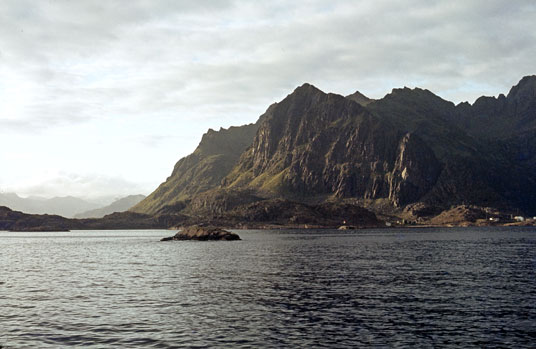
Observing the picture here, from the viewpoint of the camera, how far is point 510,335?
133ft

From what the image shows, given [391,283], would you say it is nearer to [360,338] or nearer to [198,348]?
[360,338]

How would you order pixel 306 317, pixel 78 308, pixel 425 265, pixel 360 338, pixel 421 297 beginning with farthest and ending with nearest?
pixel 425 265
pixel 421 297
pixel 78 308
pixel 306 317
pixel 360 338

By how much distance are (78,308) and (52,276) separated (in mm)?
36376

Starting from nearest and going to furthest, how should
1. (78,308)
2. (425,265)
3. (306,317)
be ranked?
(306,317), (78,308), (425,265)

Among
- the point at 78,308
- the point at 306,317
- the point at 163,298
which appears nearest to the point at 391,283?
the point at 306,317

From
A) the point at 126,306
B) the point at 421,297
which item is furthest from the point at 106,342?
the point at 421,297

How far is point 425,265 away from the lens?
323ft

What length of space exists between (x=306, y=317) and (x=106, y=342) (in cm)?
1903

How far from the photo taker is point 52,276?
85875 millimetres

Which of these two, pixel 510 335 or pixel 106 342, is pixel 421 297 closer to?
pixel 510 335

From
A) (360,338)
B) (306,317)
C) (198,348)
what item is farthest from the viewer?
(306,317)

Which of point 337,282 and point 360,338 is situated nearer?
point 360,338

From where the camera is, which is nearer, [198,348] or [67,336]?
[198,348]

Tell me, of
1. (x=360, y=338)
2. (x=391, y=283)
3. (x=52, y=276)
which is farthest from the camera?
(x=52, y=276)
